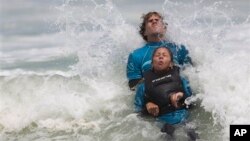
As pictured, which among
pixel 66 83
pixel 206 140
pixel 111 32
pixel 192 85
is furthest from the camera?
pixel 66 83

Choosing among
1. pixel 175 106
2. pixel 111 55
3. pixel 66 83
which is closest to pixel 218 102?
pixel 175 106

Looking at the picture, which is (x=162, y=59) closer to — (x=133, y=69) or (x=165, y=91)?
(x=165, y=91)

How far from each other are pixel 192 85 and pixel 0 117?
10.2ft

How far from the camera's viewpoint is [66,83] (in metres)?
9.49

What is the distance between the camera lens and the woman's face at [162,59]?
6879 millimetres

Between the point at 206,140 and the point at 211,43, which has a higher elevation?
the point at 211,43

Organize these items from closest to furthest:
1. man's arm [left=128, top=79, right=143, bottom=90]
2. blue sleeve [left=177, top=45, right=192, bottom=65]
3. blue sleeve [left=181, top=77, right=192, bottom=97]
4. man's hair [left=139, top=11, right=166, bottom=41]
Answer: blue sleeve [left=181, top=77, right=192, bottom=97] → man's arm [left=128, top=79, right=143, bottom=90] → blue sleeve [left=177, top=45, right=192, bottom=65] → man's hair [left=139, top=11, right=166, bottom=41]

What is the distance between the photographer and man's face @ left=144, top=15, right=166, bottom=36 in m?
7.51

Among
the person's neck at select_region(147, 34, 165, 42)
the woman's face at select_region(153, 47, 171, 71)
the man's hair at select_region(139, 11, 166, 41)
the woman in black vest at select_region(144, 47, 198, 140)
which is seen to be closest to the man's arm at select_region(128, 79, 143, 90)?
the woman in black vest at select_region(144, 47, 198, 140)

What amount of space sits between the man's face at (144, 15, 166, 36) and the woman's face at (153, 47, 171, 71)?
2.12 ft

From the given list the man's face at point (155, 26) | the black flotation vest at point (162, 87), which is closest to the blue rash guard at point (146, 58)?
the man's face at point (155, 26)

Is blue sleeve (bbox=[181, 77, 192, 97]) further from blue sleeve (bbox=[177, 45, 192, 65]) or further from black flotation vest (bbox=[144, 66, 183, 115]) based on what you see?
blue sleeve (bbox=[177, 45, 192, 65])

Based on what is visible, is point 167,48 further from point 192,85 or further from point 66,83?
point 66,83

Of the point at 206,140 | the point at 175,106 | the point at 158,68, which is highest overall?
the point at 158,68
